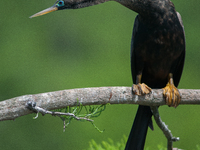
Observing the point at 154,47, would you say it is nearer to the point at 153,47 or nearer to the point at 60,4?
the point at 153,47

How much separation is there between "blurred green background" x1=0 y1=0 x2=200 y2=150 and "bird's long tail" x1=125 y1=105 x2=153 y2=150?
12.4 ft

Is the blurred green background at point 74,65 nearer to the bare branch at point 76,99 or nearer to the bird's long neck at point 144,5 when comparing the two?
the bird's long neck at point 144,5

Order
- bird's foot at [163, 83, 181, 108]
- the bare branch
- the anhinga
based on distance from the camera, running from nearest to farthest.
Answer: the bare branch, bird's foot at [163, 83, 181, 108], the anhinga

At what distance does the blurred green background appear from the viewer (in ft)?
25.0

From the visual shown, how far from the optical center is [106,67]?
8.09 m

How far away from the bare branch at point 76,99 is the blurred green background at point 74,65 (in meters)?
4.45

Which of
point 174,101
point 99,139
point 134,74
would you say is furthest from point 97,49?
point 174,101

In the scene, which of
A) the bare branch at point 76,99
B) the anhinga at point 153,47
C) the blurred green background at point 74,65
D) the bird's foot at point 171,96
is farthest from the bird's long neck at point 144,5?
the blurred green background at point 74,65

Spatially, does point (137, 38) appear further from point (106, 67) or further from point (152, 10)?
point (106, 67)

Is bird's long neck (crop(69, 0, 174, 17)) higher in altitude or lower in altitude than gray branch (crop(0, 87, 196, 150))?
higher

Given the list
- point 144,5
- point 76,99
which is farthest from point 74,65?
point 76,99

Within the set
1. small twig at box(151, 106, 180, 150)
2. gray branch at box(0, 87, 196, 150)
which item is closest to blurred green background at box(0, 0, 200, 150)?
small twig at box(151, 106, 180, 150)

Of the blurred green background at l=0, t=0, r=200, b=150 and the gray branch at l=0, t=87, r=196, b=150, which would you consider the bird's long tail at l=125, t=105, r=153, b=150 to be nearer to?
the gray branch at l=0, t=87, r=196, b=150

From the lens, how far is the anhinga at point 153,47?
3154 millimetres
